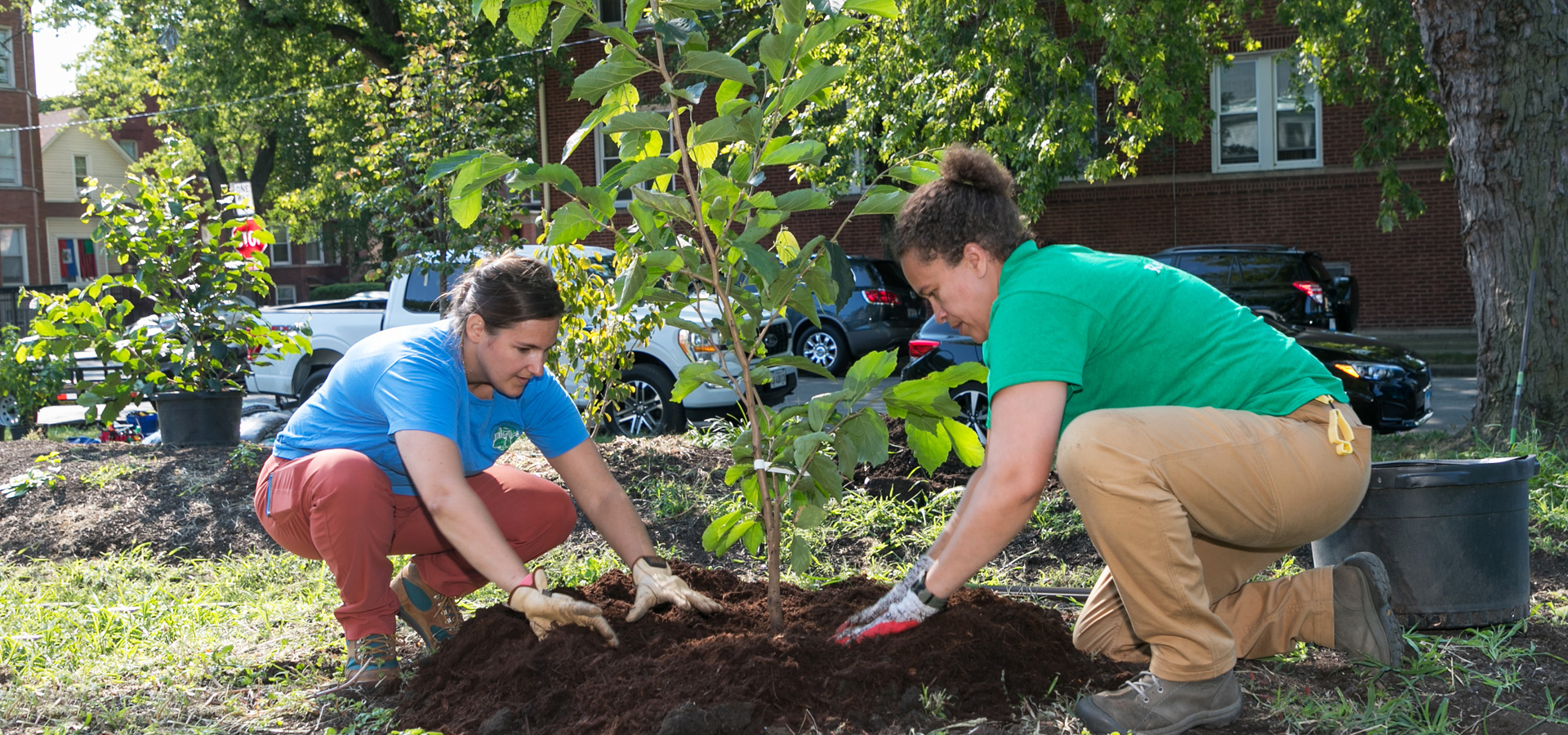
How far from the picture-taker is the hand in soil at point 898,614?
8.44 ft

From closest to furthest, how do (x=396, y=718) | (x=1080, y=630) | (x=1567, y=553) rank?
(x=396, y=718)
(x=1080, y=630)
(x=1567, y=553)

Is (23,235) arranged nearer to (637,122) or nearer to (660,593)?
(660,593)

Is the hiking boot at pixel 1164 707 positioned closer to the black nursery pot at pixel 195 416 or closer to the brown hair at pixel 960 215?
the brown hair at pixel 960 215

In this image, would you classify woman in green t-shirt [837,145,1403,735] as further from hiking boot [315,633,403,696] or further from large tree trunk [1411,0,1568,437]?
large tree trunk [1411,0,1568,437]

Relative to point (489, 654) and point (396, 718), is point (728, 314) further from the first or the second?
point (396, 718)

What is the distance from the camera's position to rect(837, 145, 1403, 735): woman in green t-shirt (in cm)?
231

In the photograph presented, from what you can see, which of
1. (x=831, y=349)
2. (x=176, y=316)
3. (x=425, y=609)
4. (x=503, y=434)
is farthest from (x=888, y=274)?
(x=425, y=609)

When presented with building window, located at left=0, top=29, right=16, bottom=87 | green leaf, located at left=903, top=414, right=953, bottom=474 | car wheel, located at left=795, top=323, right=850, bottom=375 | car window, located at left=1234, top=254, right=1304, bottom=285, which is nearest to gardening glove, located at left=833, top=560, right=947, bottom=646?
green leaf, located at left=903, top=414, right=953, bottom=474

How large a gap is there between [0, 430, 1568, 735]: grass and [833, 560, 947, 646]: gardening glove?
0.18 metres

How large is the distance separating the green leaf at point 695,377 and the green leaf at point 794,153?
0.53m

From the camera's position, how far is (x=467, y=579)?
338 cm

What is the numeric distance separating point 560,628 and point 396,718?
427 mm

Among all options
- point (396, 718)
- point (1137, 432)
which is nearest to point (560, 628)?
point (396, 718)

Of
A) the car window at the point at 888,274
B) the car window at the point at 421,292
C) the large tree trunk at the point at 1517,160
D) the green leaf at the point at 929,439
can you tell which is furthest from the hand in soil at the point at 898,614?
the car window at the point at 888,274
